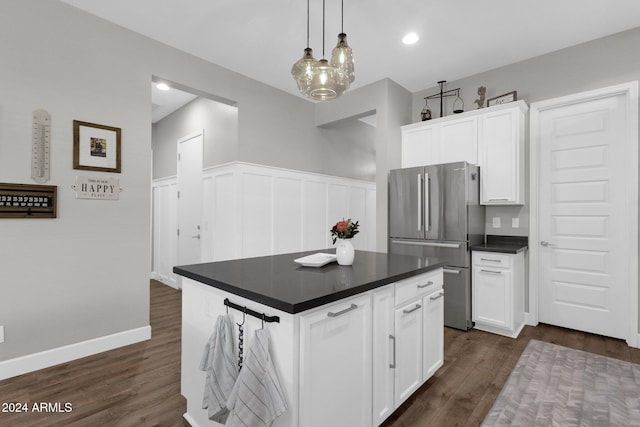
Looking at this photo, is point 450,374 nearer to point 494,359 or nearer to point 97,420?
point 494,359

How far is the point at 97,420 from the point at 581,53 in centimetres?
511

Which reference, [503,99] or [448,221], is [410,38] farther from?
[448,221]

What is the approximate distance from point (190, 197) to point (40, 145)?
8.02 feet

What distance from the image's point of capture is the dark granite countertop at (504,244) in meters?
3.14

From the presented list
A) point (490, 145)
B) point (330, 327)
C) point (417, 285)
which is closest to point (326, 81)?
point (417, 285)

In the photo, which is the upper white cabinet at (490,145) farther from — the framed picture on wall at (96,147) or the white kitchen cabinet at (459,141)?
the framed picture on wall at (96,147)

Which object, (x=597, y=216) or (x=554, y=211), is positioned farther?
(x=554, y=211)

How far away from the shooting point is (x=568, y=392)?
2.11 m

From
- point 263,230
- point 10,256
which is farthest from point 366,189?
point 10,256

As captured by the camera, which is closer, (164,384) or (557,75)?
(164,384)

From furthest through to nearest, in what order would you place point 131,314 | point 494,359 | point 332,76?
point 131,314 < point 494,359 < point 332,76

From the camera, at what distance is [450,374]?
7.69ft

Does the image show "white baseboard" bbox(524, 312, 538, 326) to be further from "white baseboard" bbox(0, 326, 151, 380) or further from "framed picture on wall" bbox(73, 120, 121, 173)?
"framed picture on wall" bbox(73, 120, 121, 173)

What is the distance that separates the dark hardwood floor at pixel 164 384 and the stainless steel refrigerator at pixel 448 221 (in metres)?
0.45
